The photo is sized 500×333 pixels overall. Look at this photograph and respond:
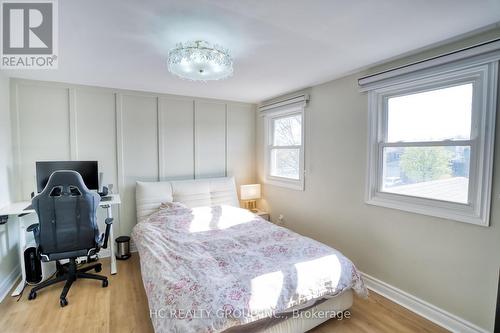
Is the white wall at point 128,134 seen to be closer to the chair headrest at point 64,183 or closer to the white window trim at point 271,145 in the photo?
the white window trim at point 271,145

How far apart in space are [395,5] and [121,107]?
10.8ft

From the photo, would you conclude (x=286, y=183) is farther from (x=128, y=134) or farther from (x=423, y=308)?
(x=128, y=134)

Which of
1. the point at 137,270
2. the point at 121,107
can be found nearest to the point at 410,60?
the point at 121,107

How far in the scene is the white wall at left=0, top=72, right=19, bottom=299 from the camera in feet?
7.92

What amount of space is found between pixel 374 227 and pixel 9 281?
3.87 m

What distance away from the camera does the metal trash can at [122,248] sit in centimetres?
318

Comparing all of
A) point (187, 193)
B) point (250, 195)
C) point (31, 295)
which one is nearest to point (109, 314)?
point (31, 295)

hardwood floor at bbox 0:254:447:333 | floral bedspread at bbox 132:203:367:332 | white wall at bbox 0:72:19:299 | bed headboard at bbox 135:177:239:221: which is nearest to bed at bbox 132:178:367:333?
floral bedspread at bbox 132:203:367:332

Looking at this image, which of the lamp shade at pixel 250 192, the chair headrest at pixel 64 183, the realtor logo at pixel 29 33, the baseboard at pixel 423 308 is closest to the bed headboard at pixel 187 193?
the lamp shade at pixel 250 192

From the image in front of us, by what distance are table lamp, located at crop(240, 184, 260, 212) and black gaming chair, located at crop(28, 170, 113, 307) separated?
2.20 meters

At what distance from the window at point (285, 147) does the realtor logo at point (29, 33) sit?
2.74 metres

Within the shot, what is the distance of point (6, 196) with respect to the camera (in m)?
2.61

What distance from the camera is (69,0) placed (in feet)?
4.61

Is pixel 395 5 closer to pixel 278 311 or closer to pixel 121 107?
pixel 278 311
